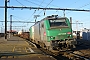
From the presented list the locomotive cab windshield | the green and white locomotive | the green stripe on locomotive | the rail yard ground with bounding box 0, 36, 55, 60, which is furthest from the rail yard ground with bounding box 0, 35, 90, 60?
the locomotive cab windshield

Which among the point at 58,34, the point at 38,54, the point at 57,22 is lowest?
the point at 38,54

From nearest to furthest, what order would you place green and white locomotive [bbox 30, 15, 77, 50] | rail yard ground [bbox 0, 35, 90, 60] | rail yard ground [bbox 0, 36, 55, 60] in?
1. rail yard ground [bbox 0, 36, 55, 60]
2. rail yard ground [bbox 0, 35, 90, 60]
3. green and white locomotive [bbox 30, 15, 77, 50]

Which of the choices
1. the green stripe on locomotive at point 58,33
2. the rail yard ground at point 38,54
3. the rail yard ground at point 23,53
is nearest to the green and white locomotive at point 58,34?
the green stripe on locomotive at point 58,33

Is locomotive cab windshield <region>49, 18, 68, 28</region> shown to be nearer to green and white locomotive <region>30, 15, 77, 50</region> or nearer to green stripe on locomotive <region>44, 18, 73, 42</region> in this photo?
green and white locomotive <region>30, 15, 77, 50</region>

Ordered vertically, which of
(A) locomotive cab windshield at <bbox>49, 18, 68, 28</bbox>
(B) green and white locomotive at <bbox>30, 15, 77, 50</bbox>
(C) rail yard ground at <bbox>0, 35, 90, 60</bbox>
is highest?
(A) locomotive cab windshield at <bbox>49, 18, 68, 28</bbox>

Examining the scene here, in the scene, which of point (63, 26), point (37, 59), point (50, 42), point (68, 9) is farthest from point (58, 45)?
point (68, 9)

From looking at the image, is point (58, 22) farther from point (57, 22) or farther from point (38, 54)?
point (38, 54)

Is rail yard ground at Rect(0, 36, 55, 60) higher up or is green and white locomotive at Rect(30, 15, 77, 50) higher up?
green and white locomotive at Rect(30, 15, 77, 50)

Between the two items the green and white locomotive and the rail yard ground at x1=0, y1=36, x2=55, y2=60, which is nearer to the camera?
the rail yard ground at x1=0, y1=36, x2=55, y2=60

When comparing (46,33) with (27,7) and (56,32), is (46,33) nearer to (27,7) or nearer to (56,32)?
(56,32)

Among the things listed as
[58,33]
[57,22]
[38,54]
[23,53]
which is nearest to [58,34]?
[58,33]

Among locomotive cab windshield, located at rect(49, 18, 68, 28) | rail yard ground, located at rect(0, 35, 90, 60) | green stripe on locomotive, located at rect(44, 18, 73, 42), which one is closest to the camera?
rail yard ground, located at rect(0, 35, 90, 60)

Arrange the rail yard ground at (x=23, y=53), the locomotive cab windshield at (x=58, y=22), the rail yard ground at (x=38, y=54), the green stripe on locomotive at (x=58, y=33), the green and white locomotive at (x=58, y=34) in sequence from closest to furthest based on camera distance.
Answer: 1. the rail yard ground at (x=23, y=53)
2. the rail yard ground at (x=38, y=54)
3. the green and white locomotive at (x=58, y=34)
4. the green stripe on locomotive at (x=58, y=33)
5. the locomotive cab windshield at (x=58, y=22)

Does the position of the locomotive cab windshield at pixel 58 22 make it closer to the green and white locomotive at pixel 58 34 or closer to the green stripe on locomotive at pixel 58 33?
the green and white locomotive at pixel 58 34
